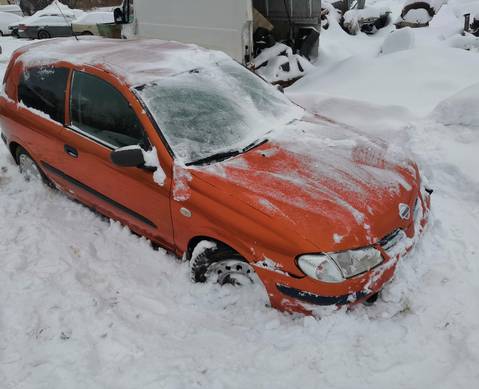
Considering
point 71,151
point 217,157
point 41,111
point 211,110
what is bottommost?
point 71,151

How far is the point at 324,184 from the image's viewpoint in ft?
9.96

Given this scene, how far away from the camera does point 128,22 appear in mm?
8727

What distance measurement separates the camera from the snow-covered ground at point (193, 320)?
2664mm

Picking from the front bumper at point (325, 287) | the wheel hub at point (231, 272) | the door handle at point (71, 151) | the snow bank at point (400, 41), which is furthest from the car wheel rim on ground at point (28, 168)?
the snow bank at point (400, 41)

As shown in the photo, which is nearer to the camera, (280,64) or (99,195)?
(99,195)

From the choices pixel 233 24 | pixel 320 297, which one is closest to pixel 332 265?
pixel 320 297

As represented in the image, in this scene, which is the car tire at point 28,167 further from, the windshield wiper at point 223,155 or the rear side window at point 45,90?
the windshield wiper at point 223,155

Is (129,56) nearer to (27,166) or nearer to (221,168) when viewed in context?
(221,168)

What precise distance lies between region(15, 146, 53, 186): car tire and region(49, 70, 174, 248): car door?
0.71 m

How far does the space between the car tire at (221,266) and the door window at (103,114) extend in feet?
3.12

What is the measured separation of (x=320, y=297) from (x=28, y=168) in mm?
3618

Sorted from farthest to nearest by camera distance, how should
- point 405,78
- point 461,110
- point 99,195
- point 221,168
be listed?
point 405,78 → point 461,110 → point 99,195 → point 221,168

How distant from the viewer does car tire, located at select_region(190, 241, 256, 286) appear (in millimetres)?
3004

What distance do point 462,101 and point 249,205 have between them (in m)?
3.81
